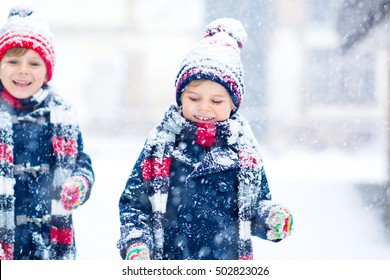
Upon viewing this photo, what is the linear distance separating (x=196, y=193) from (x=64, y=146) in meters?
0.72

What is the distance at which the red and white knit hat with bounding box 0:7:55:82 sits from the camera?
2.49 metres

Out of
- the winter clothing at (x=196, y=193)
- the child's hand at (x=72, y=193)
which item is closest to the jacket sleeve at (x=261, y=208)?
the winter clothing at (x=196, y=193)

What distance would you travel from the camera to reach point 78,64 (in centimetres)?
1848

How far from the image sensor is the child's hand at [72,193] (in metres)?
2.31

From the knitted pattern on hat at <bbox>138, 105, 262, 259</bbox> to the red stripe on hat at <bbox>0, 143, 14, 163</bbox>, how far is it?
659 mm

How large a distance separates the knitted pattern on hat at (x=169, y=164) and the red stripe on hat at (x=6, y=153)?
2.16ft

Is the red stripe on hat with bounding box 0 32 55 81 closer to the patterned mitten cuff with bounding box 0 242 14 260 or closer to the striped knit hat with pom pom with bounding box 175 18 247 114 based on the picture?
the striped knit hat with pom pom with bounding box 175 18 247 114

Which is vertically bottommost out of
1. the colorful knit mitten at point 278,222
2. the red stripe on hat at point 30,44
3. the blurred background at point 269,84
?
the colorful knit mitten at point 278,222

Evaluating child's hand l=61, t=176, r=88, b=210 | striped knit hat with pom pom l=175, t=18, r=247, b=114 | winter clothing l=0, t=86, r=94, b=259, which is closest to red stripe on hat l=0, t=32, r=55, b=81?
winter clothing l=0, t=86, r=94, b=259

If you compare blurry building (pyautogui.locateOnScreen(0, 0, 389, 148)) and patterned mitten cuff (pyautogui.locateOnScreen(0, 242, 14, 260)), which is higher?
blurry building (pyautogui.locateOnScreen(0, 0, 389, 148))

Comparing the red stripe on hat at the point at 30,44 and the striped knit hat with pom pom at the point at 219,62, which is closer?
the striped knit hat with pom pom at the point at 219,62

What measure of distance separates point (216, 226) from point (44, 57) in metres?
1.06

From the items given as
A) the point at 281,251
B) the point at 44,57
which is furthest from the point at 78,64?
the point at 44,57

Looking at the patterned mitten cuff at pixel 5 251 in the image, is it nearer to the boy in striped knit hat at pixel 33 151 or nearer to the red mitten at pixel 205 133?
the boy in striped knit hat at pixel 33 151
